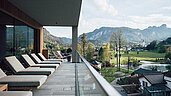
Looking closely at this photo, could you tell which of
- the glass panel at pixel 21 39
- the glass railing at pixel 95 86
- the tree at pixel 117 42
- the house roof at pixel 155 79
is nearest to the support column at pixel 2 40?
the glass panel at pixel 21 39

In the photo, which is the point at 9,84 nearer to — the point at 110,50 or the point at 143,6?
the point at 110,50

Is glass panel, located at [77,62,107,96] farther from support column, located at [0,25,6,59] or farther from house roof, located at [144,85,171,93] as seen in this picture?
house roof, located at [144,85,171,93]

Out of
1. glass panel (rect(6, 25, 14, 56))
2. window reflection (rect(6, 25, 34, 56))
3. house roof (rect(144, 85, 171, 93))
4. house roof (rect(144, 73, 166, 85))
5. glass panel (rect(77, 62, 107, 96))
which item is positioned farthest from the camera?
house roof (rect(144, 73, 166, 85))

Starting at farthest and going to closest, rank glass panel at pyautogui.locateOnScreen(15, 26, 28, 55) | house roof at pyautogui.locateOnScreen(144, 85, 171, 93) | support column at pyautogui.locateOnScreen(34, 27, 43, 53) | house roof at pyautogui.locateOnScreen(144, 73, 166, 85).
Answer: house roof at pyautogui.locateOnScreen(144, 73, 166, 85) < house roof at pyautogui.locateOnScreen(144, 85, 171, 93) < support column at pyautogui.locateOnScreen(34, 27, 43, 53) < glass panel at pyautogui.locateOnScreen(15, 26, 28, 55)

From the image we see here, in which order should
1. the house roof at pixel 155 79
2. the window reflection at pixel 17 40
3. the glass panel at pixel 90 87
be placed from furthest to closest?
the house roof at pixel 155 79
the window reflection at pixel 17 40
the glass panel at pixel 90 87

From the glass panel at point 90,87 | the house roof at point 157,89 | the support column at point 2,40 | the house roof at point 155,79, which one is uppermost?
the support column at point 2,40

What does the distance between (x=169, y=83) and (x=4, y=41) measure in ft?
36.7

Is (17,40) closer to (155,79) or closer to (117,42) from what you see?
(155,79)

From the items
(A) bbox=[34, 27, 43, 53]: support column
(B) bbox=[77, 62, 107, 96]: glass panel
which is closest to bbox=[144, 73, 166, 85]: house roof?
(A) bbox=[34, 27, 43, 53]: support column

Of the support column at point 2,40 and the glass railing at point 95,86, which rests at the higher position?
the support column at point 2,40

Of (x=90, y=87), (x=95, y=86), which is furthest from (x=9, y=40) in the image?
(x=95, y=86)

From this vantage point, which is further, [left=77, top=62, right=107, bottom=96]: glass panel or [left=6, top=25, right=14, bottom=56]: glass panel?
[left=6, top=25, right=14, bottom=56]: glass panel

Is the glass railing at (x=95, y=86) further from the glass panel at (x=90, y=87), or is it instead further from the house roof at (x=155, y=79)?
the house roof at (x=155, y=79)

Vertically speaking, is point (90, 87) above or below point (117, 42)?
below
